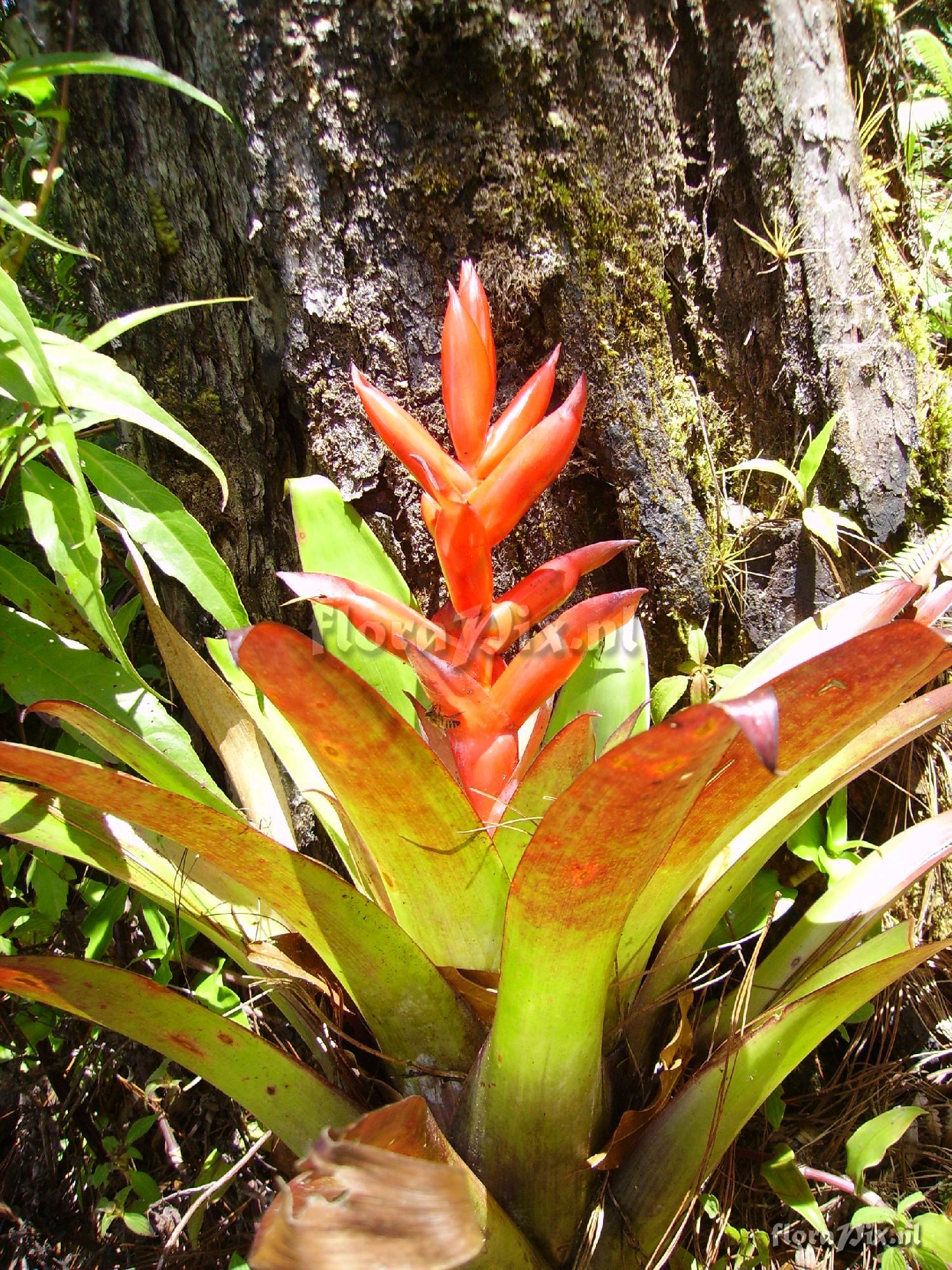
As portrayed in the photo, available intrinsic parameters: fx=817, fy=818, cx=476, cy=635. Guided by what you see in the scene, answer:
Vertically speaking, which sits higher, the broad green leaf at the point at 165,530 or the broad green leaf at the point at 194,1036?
the broad green leaf at the point at 165,530

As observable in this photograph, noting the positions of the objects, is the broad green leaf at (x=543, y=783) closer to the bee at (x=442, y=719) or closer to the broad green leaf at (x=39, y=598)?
the bee at (x=442, y=719)

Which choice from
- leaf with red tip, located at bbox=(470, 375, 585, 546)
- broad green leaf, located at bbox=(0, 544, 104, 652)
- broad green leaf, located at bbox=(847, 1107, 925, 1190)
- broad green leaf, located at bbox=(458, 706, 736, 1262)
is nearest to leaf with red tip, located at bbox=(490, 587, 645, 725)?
Answer: leaf with red tip, located at bbox=(470, 375, 585, 546)

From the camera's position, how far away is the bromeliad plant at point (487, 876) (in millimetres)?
607

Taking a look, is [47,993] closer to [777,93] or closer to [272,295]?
[272,295]

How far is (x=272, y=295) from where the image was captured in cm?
112

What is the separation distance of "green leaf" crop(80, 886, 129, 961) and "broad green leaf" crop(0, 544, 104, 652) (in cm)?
38

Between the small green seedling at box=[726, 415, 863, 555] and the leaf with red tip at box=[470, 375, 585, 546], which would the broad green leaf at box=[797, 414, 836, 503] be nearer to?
the small green seedling at box=[726, 415, 863, 555]

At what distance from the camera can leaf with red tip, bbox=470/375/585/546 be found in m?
0.86

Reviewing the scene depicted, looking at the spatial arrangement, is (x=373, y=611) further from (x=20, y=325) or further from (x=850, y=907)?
(x=850, y=907)

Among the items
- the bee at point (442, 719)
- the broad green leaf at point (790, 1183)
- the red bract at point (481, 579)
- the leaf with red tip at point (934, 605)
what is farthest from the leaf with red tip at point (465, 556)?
the broad green leaf at point (790, 1183)

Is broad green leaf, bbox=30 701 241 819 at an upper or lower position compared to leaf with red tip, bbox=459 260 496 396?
lower

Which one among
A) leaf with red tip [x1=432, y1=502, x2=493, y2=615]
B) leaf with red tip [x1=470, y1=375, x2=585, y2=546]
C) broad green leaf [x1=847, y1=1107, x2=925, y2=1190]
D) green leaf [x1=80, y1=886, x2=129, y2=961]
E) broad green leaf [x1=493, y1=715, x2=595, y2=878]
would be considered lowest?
broad green leaf [x1=847, y1=1107, x2=925, y2=1190]

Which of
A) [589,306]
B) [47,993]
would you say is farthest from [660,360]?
[47,993]

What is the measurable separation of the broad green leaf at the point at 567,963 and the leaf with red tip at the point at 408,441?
1.39ft
